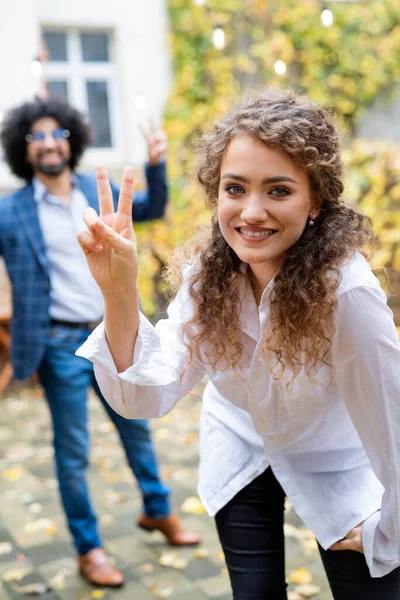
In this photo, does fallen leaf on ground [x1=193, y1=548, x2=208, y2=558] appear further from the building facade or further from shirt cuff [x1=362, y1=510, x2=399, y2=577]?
the building facade

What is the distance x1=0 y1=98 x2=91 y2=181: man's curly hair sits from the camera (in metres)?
3.48

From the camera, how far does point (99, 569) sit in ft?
9.86

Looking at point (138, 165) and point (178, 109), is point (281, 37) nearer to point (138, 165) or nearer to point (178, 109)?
point (178, 109)

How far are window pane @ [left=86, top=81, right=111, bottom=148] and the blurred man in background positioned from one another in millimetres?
3604

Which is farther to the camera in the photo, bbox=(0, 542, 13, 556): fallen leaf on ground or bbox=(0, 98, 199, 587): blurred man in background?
bbox=(0, 542, 13, 556): fallen leaf on ground

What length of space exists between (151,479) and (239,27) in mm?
4929

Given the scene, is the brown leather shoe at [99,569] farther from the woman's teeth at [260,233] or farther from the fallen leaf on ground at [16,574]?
the woman's teeth at [260,233]

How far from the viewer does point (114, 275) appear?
1.63 meters

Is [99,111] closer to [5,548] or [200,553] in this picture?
[5,548]

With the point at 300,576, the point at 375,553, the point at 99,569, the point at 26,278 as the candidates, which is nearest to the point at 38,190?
the point at 26,278

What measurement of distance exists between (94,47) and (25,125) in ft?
11.8

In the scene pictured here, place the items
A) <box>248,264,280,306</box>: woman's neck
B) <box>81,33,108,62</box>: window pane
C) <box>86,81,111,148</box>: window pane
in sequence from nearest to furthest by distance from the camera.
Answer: <box>248,264,280,306</box>: woman's neck, <box>81,33,108,62</box>: window pane, <box>86,81,111,148</box>: window pane

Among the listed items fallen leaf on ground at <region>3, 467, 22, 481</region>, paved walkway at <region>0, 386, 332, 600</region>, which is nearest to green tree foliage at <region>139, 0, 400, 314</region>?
paved walkway at <region>0, 386, 332, 600</region>

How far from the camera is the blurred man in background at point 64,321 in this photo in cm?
304
